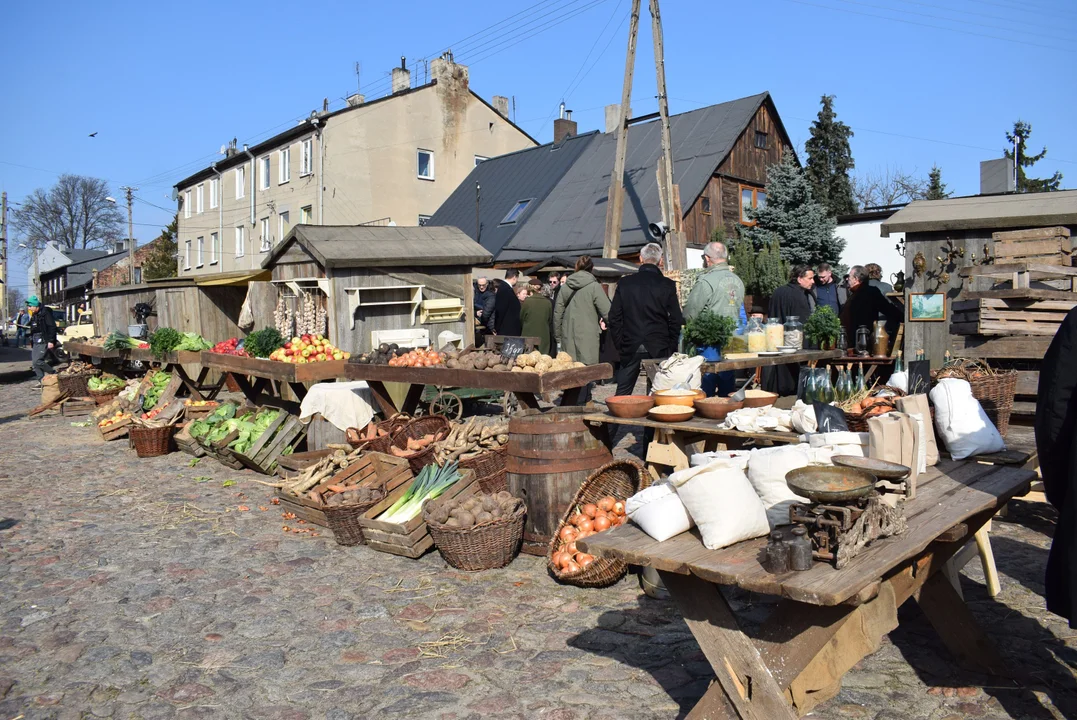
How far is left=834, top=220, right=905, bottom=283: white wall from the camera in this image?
78.0 feet

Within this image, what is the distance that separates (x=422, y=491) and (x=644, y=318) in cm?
311

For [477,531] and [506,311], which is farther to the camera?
[506,311]

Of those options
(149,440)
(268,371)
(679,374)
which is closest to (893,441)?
(679,374)

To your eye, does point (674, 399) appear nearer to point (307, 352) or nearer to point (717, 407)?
point (717, 407)

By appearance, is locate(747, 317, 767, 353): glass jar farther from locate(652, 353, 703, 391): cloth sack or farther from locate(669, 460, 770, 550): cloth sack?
locate(669, 460, 770, 550): cloth sack

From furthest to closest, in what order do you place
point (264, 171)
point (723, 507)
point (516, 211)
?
point (264, 171) → point (516, 211) → point (723, 507)

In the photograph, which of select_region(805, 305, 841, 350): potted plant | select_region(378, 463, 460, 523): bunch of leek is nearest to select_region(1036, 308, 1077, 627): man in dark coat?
select_region(378, 463, 460, 523): bunch of leek

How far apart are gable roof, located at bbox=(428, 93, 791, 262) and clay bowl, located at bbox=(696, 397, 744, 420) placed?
679 inches

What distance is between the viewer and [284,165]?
1398 inches

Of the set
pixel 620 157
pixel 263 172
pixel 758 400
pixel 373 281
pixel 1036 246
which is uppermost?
pixel 263 172

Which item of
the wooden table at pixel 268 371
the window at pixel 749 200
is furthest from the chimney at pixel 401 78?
the wooden table at pixel 268 371

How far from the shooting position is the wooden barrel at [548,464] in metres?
6.07

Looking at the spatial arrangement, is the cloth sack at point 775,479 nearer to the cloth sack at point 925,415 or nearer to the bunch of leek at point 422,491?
the cloth sack at point 925,415

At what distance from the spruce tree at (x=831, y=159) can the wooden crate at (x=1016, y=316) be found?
1079 inches
